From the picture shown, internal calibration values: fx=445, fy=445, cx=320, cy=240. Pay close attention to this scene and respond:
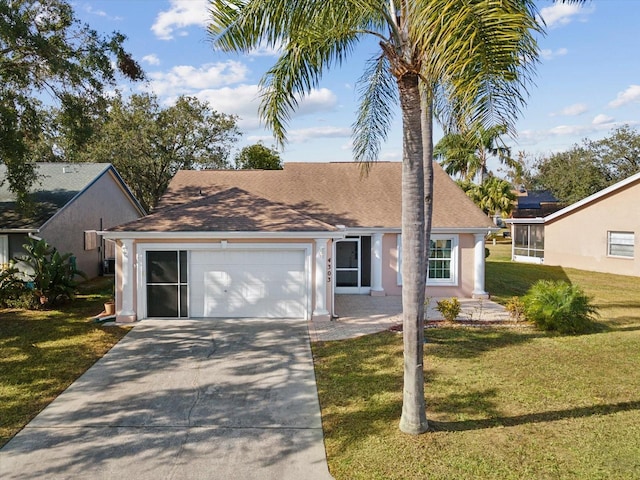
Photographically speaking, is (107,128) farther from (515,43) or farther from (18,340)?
(515,43)

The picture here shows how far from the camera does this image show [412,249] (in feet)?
20.4

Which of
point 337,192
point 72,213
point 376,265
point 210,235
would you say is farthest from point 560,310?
point 72,213

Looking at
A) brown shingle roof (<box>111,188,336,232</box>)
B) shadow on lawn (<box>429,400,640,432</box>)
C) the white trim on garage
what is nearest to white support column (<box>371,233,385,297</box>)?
brown shingle roof (<box>111,188,336,232</box>)

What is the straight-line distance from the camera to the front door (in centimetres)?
1728

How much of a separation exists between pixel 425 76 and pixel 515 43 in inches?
45.3

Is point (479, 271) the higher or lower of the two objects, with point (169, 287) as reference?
higher

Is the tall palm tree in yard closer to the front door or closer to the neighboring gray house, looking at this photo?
the front door

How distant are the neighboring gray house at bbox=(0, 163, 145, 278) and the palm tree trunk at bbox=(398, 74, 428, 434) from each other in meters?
15.4

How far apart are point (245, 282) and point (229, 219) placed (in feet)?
6.59

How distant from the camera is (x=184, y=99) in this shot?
105 ft

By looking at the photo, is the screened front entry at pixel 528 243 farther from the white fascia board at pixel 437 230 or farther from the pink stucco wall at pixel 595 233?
the white fascia board at pixel 437 230

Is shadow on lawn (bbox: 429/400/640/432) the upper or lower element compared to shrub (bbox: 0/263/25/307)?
lower

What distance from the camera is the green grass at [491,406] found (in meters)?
5.66

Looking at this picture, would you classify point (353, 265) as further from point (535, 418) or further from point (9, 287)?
point (9, 287)
